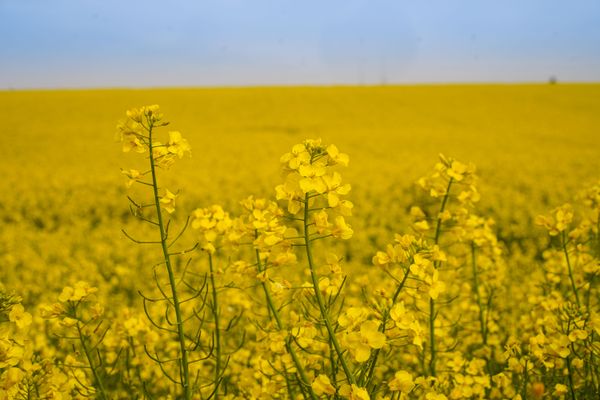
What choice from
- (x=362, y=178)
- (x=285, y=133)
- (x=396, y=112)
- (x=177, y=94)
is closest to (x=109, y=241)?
(x=362, y=178)

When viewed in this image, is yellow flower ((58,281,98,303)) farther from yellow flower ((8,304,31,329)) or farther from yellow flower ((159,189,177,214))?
yellow flower ((159,189,177,214))

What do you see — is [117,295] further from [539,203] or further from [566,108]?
[566,108]

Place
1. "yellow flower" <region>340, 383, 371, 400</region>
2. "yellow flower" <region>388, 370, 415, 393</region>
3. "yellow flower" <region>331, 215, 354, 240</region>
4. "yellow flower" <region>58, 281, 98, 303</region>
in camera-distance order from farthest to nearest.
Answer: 1. "yellow flower" <region>58, 281, 98, 303</region>
2. "yellow flower" <region>331, 215, 354, 240</region>
3. "yellow flower" <region>388, 370, 415, 393</region>
4. "yellow flower" <region>340, 383, 371, 400</region>

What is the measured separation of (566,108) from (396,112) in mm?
7964

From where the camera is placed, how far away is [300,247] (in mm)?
5738

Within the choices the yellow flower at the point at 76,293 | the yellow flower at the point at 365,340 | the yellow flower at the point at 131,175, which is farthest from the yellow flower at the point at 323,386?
the yellow flower at the point at 76,293

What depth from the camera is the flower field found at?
1576mm

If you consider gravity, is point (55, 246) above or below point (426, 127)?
below

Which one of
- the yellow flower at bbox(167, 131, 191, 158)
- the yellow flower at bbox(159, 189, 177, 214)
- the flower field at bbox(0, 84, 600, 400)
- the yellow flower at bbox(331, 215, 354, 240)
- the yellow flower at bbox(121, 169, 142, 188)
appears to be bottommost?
the flower field at bbox(0, 84, 600, 400)

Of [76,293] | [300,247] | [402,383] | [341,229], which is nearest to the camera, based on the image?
[402,383]

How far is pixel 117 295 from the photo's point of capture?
5.39m

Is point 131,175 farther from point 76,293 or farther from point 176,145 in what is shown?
point 76,293

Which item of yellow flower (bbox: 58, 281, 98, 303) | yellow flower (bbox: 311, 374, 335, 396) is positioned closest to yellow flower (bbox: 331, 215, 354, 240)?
yellow flower (bbox: 311, 374, 335, 396)

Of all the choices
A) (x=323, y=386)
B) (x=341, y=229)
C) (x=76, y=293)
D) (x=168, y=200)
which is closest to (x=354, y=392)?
(x=323, y=386)
